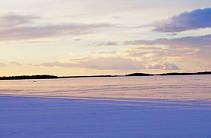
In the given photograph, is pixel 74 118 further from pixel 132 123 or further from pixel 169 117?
pixel 169 117

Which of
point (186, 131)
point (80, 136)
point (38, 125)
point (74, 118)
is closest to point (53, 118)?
point (74, 118)

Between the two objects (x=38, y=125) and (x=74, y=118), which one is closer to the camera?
(x=38, y=125)

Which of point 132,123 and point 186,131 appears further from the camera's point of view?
point 132,123

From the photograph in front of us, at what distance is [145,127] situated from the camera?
29.2 feet

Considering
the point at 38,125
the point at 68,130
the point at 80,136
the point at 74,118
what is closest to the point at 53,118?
the point at 74,118

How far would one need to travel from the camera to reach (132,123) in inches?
378

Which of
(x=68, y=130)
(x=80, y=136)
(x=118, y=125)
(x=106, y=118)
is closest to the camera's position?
(x=80, y=136)

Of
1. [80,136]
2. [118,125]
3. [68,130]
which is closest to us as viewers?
[80,136]

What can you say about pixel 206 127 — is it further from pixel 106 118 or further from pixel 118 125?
pixel 106 118

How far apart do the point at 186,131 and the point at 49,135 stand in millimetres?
3576

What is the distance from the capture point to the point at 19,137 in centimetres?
779

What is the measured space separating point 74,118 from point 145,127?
305cm

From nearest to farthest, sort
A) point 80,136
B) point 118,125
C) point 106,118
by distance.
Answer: point 80,136, point 118,125, point 106,118

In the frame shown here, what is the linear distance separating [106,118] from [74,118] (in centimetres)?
114
